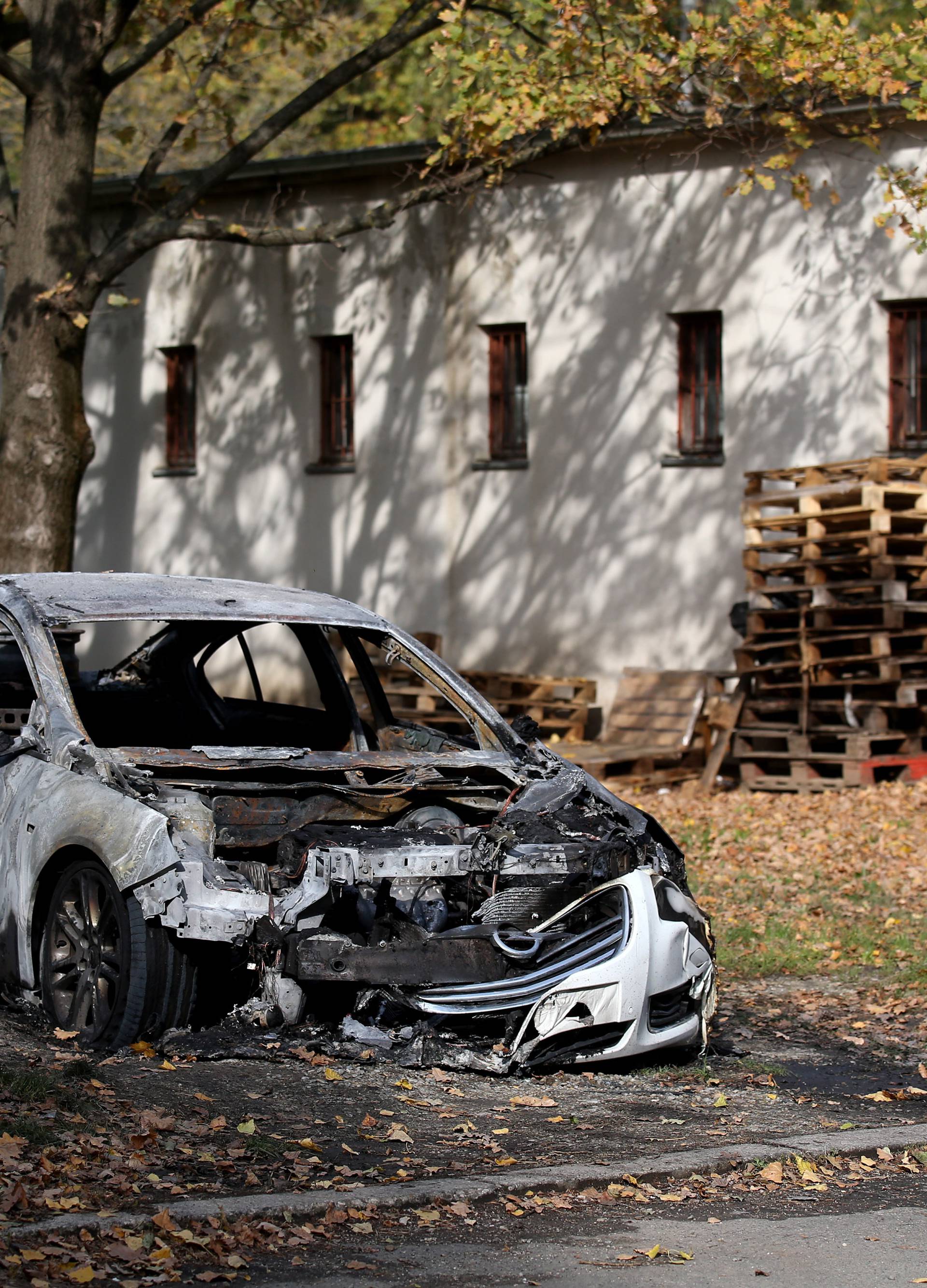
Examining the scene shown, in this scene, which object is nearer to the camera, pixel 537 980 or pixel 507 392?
pixel 537 980

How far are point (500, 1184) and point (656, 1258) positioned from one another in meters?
0.61

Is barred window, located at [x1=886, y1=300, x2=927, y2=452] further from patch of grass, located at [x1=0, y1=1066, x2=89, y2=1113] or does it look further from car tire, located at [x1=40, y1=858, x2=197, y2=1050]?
patch of grass, located at [x1=0, y1=1066, x2=89, y2=1113]

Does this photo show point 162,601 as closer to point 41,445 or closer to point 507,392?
point 41,445

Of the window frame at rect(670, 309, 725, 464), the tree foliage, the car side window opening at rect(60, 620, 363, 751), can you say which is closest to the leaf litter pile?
the car side window opening at rect(60, 620, 363, 751)

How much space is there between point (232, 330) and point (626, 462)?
233 inches

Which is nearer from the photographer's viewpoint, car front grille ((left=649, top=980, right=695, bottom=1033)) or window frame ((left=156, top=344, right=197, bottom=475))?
car front grille ((left=649, top=980, right=695, bottom=1033))

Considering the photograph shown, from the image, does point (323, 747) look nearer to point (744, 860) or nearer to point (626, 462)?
point (744, 860)

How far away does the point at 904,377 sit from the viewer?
669 inches

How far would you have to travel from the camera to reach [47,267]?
15.0 meters

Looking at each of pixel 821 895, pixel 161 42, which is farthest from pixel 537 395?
pixel 821 895

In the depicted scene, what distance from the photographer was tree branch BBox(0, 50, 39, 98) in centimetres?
1513

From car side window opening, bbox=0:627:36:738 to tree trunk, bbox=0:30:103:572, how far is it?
657 centimetres

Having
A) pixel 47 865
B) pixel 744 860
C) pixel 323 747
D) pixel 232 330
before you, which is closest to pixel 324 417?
pixel 232 330

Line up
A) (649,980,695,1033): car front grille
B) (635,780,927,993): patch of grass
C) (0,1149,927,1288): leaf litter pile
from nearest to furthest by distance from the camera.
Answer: (0,1149,927,1288): leaf litter pile < (649,980,695,1033): car front grille < (635,780,927,993): patch of grass
